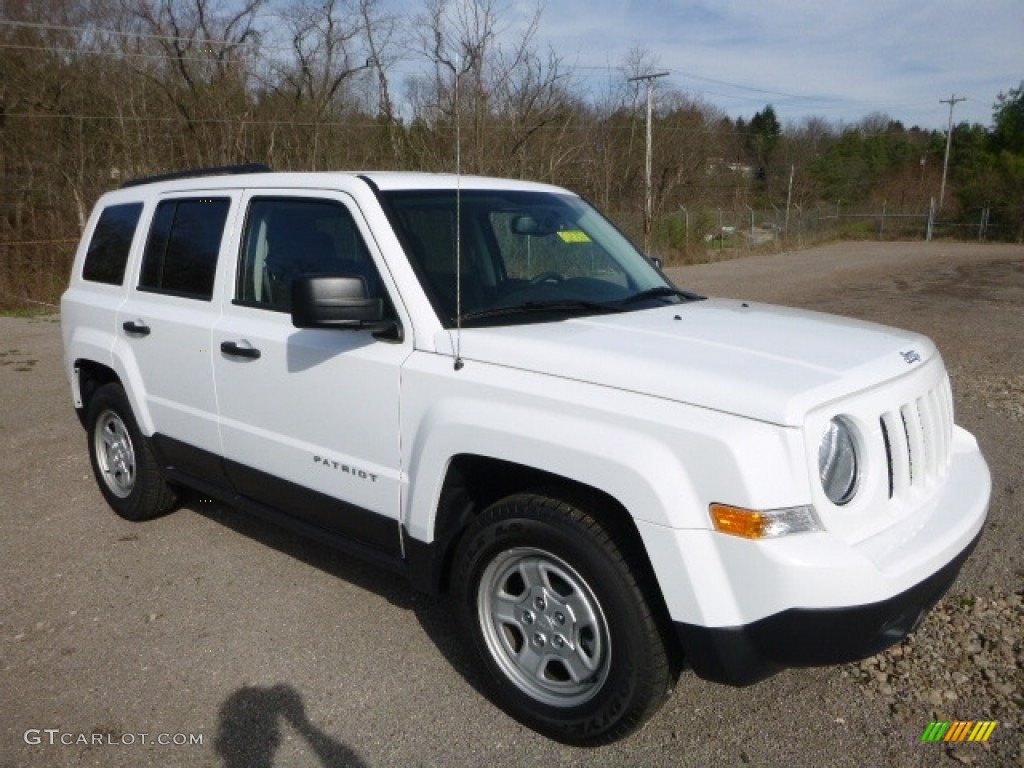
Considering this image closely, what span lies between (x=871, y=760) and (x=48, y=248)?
19.8 meters

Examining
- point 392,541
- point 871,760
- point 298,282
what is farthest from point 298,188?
point 871,760

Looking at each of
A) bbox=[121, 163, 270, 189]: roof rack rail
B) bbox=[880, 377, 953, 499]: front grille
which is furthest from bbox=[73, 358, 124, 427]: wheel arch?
bbox=[880, 377, 953, 499]: front grille

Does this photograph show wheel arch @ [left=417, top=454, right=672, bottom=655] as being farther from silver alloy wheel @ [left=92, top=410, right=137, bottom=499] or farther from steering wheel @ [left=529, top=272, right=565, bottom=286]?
silver alloy wheel @ [left=92, top=410, right=137, bottom=499]

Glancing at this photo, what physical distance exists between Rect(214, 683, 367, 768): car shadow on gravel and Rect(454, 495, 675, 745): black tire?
0.62 meters

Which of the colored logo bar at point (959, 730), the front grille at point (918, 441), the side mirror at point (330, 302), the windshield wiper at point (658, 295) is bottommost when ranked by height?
the colored logo bar at point (959, 730)

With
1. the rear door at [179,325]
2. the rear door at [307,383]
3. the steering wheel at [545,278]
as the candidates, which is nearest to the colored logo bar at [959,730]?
the rear door at [307,383]

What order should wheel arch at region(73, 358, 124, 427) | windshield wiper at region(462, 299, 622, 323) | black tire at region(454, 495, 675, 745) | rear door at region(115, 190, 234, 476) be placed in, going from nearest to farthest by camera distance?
black tire at region(454, 495, 675, 745)
windshield wiper at region(462, 299, 622, 323)
rear door at region(115, 190, 234, 476)
wheel arch at region(73, 358, 124, 427)

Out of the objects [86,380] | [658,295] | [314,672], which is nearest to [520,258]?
[658,295]

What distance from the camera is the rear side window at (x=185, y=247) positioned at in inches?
163

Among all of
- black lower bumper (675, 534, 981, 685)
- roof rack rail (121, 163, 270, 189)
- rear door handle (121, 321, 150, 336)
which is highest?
roof rack rail (121, 163, 270, 189)

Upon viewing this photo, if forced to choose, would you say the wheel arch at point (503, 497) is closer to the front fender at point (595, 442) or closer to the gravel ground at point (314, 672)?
the front fender at point (595, 442)

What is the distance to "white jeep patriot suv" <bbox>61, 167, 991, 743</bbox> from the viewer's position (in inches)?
96.0

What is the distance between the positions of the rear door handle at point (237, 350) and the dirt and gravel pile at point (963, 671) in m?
2.83

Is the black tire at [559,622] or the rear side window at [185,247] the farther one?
the rear side window at [185,247]
